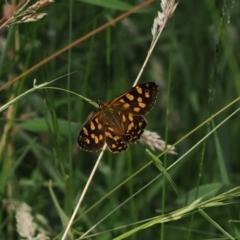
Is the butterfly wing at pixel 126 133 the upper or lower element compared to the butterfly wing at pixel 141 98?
lower

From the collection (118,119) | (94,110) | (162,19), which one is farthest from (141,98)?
(94,110)

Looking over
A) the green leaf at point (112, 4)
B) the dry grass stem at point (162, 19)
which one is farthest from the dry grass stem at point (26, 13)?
the green leaf at point (112, 4)

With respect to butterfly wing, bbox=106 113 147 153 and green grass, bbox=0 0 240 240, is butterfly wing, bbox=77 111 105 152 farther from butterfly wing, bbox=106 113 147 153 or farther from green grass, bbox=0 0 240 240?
green grass, bbox=0 0 240 240

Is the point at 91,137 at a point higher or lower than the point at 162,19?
lower

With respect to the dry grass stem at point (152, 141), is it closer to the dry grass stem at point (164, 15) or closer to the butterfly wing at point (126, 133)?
the butterfly wing at point (126, 133)

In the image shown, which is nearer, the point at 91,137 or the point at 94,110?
the point at 91,137

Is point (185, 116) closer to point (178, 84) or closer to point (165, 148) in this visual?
point (178, 84)

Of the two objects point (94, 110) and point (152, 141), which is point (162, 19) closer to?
point (152, 141)
